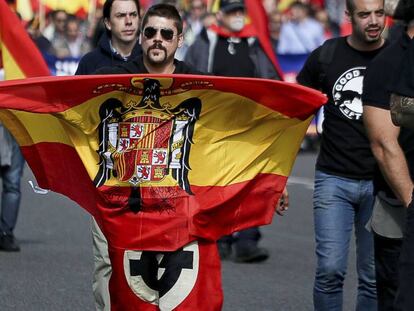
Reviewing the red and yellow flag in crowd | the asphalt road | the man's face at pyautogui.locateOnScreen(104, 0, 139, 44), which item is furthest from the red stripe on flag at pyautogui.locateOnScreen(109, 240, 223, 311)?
the red and yellow flag in crowd

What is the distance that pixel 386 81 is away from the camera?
6871 millimetres

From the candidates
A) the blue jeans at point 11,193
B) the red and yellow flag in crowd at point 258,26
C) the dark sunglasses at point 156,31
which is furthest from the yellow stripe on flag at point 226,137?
the blue jeans at point 11,193

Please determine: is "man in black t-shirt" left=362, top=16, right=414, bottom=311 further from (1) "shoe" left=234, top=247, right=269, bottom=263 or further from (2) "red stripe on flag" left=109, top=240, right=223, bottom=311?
(1) "shoe" left=234, top=247, right=269, bottom=263

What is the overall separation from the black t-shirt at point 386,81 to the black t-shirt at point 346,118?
1.09 meters

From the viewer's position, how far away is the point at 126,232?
7.02 meters

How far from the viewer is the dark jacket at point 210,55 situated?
40.4ft

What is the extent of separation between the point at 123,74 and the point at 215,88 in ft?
1.42

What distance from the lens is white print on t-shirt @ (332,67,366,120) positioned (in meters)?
8.19

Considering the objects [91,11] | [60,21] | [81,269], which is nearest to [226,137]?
[81,269]

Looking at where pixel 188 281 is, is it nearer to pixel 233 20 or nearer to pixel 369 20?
pixel 369 20

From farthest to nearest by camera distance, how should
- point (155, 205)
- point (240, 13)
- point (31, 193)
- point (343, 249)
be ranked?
point (31, 193) → point (240, 13) → point (343, 249) → point (155, 205)

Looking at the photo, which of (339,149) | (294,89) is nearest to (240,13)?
(339,149)

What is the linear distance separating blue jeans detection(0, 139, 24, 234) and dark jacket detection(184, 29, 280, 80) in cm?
166

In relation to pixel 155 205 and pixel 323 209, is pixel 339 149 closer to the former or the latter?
pixel 323 209
